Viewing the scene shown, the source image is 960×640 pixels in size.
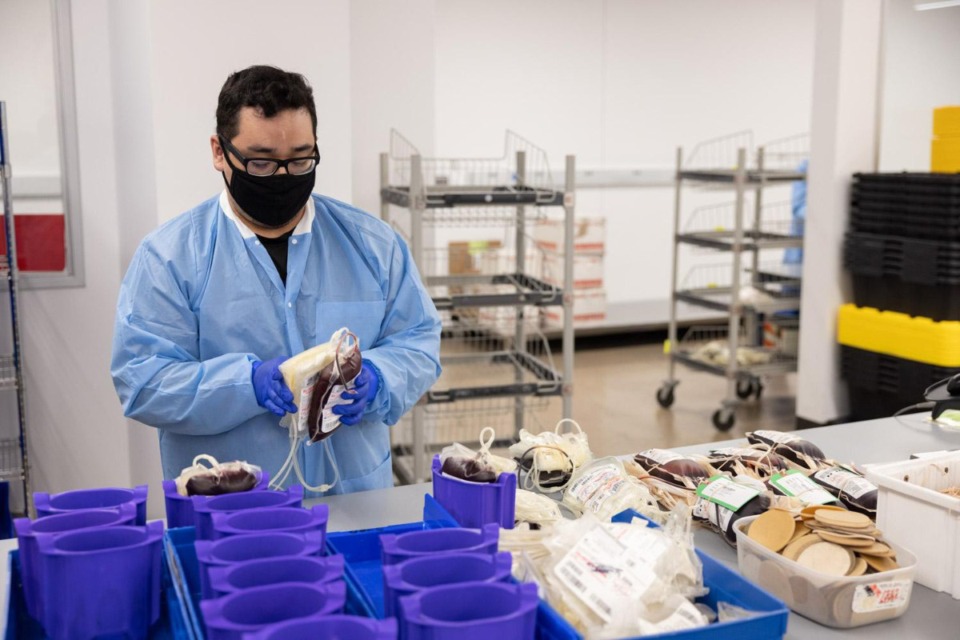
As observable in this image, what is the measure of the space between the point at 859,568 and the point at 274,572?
90cm

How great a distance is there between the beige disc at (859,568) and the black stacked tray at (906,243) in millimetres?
3749

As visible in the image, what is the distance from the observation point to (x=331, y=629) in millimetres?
1084

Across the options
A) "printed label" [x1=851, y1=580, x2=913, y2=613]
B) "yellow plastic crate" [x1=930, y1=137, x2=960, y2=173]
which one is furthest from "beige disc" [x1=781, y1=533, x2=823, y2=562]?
"yellow plastic crate" [x1=930, y1=137, x2=960, y2=173]

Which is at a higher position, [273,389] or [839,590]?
[273,389]

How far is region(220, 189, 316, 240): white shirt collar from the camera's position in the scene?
220 cm

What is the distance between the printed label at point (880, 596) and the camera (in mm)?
1509

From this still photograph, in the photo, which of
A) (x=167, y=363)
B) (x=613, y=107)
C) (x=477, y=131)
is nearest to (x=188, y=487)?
(x=167, y=363)

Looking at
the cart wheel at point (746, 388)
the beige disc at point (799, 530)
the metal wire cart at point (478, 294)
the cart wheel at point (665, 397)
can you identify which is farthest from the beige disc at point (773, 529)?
the cart wheel at point (746, 388)

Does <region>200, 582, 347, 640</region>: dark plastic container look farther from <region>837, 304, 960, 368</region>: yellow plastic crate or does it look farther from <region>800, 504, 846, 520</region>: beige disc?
<region>837, 304, 960, 368</region>: yellow plastic crate

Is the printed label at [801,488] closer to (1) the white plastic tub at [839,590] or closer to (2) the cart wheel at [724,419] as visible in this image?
(1) the white plastic tub at [839,590]

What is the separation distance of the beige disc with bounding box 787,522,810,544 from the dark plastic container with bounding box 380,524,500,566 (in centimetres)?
55

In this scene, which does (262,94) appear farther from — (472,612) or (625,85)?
(625,85)

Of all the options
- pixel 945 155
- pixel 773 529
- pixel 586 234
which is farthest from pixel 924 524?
pixel 586 234

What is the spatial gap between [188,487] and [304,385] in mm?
316
